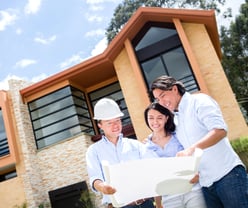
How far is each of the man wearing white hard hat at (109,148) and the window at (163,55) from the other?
8246 millimetres

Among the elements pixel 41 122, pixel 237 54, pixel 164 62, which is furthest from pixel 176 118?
pixel 237 54

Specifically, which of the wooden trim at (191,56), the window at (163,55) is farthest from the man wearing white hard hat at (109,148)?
the window at (163,55)

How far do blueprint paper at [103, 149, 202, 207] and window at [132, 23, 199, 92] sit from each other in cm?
901

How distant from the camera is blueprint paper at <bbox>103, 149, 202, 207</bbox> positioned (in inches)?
70.3

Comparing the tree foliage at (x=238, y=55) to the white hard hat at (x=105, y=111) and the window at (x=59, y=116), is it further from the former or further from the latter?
the white hard hat at (x=105, y=111)

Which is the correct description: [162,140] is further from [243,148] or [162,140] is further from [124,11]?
[124,11]

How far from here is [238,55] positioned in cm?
2236

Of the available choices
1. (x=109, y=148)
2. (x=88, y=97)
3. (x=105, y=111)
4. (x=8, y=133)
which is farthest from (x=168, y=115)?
(x=88, y=97)

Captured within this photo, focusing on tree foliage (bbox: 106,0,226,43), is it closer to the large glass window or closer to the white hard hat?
the large glass window

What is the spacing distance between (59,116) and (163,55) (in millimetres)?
5334

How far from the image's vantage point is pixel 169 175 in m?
1.87

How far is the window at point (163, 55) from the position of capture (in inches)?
429

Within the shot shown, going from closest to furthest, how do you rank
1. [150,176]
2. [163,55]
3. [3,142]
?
[150,176] < [163,55] < [3,142]

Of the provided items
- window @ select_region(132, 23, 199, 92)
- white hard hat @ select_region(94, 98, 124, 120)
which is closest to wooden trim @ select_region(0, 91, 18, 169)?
window @ select_region(132, 23, 199, 92)
